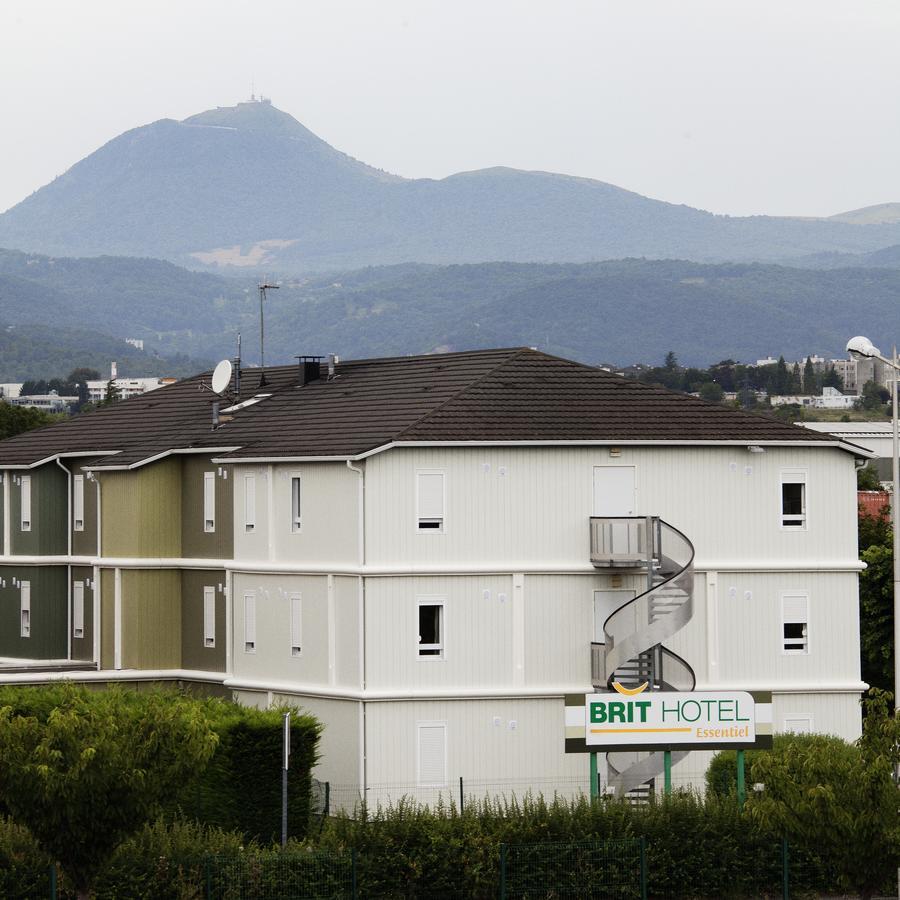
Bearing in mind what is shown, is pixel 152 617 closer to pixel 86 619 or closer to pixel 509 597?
pixel 86 619

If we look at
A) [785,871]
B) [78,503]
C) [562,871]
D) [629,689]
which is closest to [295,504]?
[629,689]

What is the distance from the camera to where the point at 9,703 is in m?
45.0

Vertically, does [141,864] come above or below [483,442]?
below

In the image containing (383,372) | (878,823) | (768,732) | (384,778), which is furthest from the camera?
(383,372)

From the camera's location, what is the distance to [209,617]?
56500 mm

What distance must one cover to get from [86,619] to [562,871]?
2670 cm

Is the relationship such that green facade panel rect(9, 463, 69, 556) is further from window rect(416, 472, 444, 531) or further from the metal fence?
the metal fence

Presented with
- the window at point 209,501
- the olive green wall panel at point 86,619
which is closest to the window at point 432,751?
the window at point 209,501

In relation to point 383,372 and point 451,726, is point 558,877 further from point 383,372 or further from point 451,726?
point 383,372

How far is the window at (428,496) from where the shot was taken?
49594 mm

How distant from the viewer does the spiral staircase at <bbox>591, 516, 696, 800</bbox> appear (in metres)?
48.3

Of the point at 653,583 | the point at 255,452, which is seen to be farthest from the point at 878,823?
the point at 255,452

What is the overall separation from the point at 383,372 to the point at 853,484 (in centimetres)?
1312

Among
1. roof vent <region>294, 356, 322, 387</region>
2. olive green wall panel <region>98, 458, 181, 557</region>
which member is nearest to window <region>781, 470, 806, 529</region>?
roof vent <region>294, 356, 322, 387</region>
